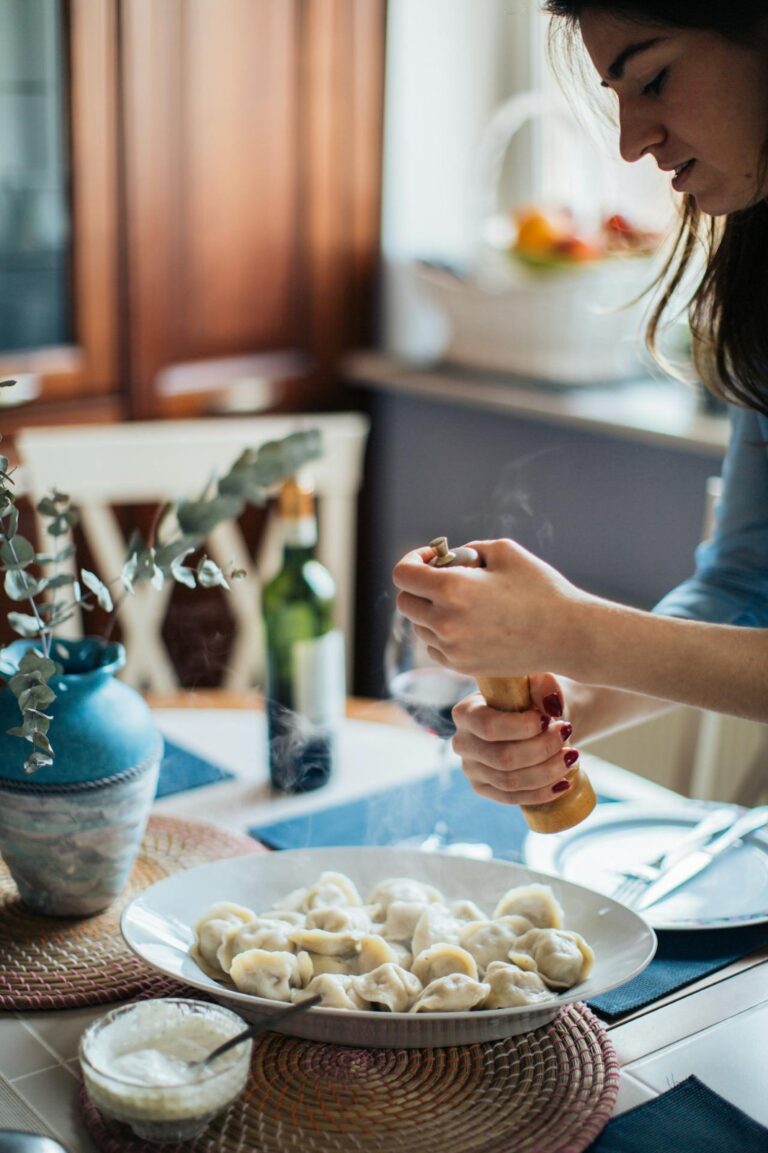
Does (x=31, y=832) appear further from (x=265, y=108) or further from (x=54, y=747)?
(x=265, y=108)

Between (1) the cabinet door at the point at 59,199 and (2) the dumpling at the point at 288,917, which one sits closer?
(2) the dumpling at the point at 288,917

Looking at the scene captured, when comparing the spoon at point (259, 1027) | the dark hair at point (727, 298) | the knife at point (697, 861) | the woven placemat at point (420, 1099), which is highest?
the dark hair at point (727, 298)

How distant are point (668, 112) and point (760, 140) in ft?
0.23

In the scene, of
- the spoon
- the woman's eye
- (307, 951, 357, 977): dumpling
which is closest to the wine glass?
(307, 951, 357, 977): dumpling

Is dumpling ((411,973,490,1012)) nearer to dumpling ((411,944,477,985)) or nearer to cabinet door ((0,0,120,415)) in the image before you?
dumpling ((411,944,477,985))

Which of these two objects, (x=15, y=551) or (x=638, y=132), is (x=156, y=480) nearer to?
(x=15, y=551)

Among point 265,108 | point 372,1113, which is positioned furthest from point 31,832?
point 265,108

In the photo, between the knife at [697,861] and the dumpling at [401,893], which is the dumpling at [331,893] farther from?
the knife at [697,861]

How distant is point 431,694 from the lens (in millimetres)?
1380

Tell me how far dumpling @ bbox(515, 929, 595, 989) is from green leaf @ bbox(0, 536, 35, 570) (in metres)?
0.47

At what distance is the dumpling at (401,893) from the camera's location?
1.08 m

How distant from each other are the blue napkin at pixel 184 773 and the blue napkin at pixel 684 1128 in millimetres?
654

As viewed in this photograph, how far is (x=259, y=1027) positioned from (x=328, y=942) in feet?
0.47

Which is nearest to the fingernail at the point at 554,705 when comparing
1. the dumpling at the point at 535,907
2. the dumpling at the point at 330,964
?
the dumpling at the point at 535,907
